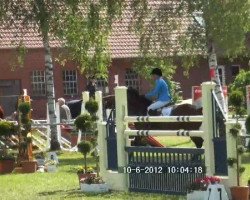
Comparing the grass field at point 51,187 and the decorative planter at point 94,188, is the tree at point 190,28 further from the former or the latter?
the decorative planter at point 94,188

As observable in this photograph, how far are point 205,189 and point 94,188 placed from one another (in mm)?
2845

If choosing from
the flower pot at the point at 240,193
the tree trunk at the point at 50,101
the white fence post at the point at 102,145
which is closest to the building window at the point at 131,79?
the tree trunk at the point at 50,101

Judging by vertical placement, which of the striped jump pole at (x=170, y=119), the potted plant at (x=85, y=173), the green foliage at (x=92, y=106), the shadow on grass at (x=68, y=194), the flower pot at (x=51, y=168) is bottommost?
the shadow on grass at (x=68, y=194)

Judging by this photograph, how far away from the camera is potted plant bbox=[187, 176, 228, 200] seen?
13906 millimetres

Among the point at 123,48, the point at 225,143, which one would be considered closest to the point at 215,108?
the point at 225,143

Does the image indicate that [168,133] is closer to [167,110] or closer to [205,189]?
[205,189]

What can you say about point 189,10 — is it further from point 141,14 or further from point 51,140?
point 51,140

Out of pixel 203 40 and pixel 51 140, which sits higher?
pixel 203 40

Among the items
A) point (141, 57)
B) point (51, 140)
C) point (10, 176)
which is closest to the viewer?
point (10, 176)

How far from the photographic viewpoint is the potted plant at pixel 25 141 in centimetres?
2114

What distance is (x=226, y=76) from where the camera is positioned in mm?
52156

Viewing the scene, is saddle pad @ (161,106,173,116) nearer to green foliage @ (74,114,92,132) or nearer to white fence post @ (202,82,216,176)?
green foliage @ (74,114,92,132)

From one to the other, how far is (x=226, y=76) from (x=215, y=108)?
1472 inches

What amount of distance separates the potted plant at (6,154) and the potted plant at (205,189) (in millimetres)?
7663
